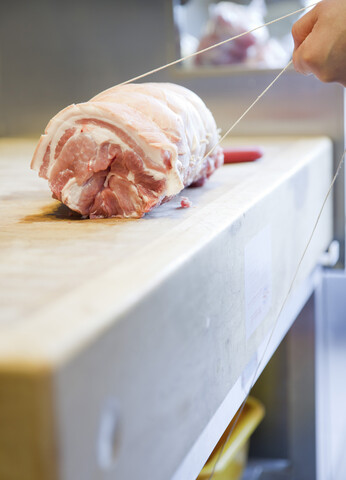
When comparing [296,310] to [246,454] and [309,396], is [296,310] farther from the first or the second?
[246,454]

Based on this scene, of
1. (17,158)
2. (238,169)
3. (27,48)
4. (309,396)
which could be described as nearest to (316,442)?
(309,396)

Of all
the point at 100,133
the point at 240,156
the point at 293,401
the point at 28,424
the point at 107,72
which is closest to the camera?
the point at 28,424

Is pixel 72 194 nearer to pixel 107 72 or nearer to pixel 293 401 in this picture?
pixel 293 401

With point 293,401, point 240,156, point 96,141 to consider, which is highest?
point 96,141

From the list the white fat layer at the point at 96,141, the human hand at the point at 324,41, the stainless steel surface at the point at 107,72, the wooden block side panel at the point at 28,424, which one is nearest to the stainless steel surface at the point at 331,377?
the stainless steel surface at the point at 107,72

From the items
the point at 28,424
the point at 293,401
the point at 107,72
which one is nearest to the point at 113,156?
the point at 28,424

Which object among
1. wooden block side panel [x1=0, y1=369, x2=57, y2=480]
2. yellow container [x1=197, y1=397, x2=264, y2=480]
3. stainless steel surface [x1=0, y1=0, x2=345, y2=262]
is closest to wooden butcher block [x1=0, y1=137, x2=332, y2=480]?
wooden block side panel [x1=0, y1=369, x2=57, y2=480]

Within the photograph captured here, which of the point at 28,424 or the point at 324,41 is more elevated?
the point at 324,41

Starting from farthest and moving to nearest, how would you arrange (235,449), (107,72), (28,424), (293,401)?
(107,72)
(293,401)
(235,449)
(28,424)

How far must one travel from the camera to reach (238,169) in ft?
3.76

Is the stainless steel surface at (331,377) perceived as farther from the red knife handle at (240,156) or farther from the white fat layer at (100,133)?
the white fat layer at (100,133)

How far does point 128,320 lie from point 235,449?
3.46ft

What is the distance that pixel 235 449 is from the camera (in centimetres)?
143

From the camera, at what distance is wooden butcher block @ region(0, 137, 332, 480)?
371mm
